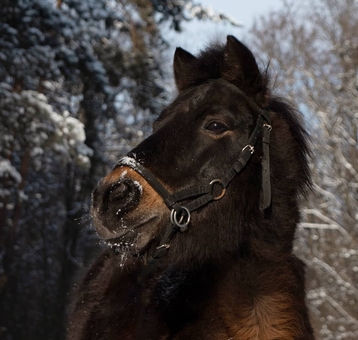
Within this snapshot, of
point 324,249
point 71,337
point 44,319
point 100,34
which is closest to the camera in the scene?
point 71,337

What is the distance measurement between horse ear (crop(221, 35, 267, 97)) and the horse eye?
0.38 meters

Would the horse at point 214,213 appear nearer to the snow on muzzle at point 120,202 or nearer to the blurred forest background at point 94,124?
the snow on muzzle at point 120,202

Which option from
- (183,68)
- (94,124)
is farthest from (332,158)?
(183,68)

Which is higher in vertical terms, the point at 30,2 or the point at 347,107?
the point at 30,2

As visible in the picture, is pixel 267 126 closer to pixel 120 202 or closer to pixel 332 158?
pixel 120 202

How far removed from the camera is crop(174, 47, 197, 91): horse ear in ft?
13.7

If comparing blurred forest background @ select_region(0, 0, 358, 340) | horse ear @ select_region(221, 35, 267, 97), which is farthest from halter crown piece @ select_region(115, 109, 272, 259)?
blurred forest background @ select_region(0, 0, 358, 340)

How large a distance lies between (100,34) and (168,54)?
10.4 m

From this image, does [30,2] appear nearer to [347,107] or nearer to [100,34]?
[100,34]

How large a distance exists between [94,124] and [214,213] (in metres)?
17.2

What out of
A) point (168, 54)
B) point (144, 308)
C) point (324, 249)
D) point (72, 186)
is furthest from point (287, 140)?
point (168, 54)

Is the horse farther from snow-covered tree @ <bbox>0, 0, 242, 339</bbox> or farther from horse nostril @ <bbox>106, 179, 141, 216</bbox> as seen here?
snow-covered tree @ <bbox>0, 0, 242, 339</bbox>

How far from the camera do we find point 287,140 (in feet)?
13.3

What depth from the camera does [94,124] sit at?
67.6 feet
